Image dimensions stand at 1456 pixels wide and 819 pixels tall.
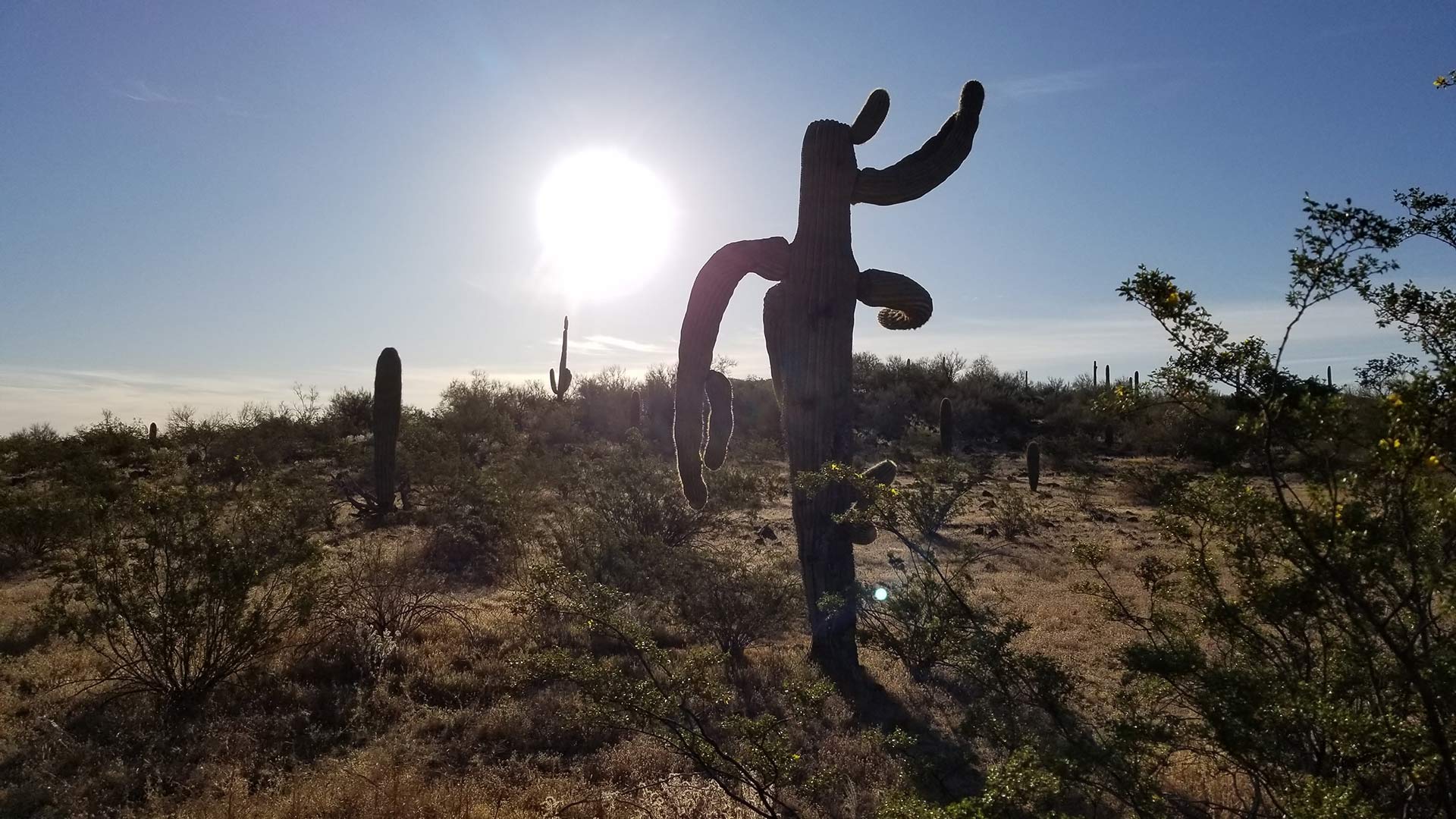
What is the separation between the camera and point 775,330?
20.0ft

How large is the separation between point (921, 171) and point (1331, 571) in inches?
184

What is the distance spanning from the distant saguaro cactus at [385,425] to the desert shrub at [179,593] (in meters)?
8.04

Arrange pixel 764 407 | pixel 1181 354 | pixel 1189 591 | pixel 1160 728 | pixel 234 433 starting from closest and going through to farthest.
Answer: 1. pixel 1181 354
2. pixel 1160 728
3. pixel 1189 591
4. pixel 234 433
5. pixel 764 407

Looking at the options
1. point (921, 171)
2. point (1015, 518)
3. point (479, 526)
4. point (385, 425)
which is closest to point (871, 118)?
point (921, 171)

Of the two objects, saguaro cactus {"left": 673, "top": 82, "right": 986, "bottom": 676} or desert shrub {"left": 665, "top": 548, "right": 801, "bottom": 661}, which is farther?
desert shrub {"left": 665, "top": 548, "right": 801, "bottom": 661}

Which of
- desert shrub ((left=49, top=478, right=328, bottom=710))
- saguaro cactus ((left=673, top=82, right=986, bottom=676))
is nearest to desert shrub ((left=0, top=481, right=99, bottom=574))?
desert shrub ((left=49, top=478, right=328, bottom=710))

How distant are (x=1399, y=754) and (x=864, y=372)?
32187mm

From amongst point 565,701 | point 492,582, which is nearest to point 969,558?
point 565,701

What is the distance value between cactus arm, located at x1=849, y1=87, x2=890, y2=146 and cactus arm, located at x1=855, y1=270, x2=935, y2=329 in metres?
1.11

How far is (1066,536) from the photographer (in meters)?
13.6

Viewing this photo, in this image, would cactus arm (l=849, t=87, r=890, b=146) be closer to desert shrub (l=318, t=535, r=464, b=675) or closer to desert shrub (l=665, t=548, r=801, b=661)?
desert shrub (l=665, t=548, r=801, b=661)

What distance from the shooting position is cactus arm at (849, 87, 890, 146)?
6.34m

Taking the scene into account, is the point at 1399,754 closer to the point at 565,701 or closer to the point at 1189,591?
the point at 1189,591

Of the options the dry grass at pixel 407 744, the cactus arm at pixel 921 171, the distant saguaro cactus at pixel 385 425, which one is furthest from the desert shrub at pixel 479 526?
the cactus arm at pixel 921 171
